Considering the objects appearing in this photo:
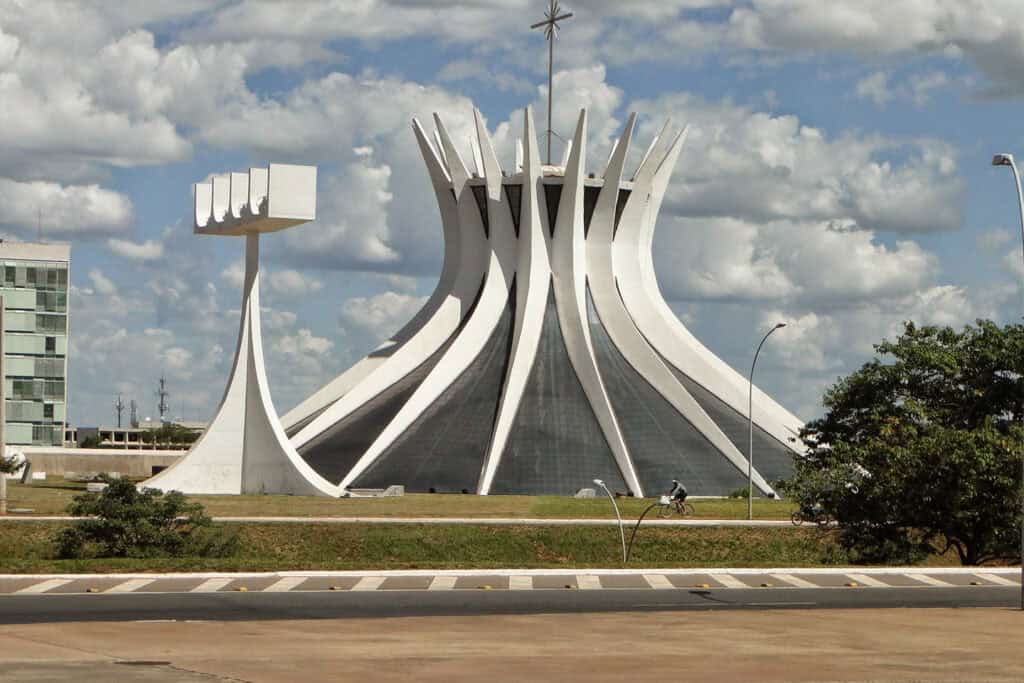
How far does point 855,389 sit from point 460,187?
102 feet

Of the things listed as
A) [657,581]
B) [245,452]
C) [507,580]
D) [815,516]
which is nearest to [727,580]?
[657,581]

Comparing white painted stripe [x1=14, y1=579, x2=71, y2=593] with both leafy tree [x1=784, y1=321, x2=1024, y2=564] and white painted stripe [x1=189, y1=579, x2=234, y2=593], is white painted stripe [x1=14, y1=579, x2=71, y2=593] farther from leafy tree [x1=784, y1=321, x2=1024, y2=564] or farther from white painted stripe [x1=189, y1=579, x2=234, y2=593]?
leafy tree [x1=784, y1=321, x2=1024, y2=564]

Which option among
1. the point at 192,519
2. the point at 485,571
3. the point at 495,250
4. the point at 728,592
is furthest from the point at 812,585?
the point at 495,250

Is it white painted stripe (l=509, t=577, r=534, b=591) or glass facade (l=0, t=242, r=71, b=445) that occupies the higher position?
glass facade (l=0, t=242, r=71, b=445)

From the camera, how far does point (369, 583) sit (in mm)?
26781

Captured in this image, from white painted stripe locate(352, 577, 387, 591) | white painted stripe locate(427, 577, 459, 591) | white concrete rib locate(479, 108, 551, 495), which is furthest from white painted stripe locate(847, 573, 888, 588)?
white concrete rib locate(479, 108, 551, 495)

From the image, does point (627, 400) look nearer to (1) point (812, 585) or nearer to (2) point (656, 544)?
(2) point (656, 544)

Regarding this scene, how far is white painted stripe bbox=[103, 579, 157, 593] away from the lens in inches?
990

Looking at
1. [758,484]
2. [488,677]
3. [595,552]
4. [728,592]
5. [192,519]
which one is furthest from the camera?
[758,484]

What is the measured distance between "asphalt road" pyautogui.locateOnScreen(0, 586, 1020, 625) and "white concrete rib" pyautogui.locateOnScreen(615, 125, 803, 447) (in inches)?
1744

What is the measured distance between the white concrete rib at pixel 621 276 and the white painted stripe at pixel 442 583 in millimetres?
40424

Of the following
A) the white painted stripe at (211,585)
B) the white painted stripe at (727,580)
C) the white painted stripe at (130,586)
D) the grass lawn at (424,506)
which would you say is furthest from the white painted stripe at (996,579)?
the grass lawn at (424,506)

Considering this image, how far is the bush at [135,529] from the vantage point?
1428 inches

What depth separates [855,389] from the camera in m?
44.5
